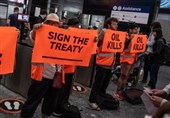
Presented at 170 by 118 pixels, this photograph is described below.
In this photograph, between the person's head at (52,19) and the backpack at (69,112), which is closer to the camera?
the person's head at (52,19)

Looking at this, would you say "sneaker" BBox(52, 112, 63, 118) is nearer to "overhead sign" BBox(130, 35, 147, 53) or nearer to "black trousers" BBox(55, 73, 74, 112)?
"black trousers" BBox(55, 73, 74, 112)

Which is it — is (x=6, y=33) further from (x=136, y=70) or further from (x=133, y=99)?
(x=136, y=70)

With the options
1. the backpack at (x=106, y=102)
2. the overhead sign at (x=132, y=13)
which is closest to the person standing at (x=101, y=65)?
the backpack at (x=106, y=102)

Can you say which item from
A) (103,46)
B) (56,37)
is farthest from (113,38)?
(56,37)

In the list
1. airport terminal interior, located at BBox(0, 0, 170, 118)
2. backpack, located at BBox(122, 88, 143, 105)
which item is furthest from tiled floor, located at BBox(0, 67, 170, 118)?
backpack, located at BBox(122, 88, 143, 105)

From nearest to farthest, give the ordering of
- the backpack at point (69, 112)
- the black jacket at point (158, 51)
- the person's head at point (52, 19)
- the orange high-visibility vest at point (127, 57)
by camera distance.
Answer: the person's head at point (52, 19) → the backpack at point (69, 112) → the orange high-visibility vest at point (127, 57) → the black jacket at point (158, 51)

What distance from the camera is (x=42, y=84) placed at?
3436 mm

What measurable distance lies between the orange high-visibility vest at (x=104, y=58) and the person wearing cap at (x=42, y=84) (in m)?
1.32

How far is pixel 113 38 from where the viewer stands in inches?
192

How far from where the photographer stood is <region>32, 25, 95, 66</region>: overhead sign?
336 cm

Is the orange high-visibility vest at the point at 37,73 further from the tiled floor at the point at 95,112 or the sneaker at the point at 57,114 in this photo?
the sneaker at the point at 57,114

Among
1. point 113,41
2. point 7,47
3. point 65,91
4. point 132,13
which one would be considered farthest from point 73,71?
point 132,13

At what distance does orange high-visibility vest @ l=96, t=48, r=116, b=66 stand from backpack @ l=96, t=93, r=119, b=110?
0.67 m

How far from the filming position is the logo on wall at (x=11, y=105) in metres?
4.16
